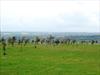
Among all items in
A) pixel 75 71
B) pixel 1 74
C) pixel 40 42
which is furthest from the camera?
pixel 40 42

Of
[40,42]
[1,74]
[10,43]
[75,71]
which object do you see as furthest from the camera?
[40,42]

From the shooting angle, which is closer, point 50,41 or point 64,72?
point 64,72

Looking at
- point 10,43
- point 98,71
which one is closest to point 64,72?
point 98,71

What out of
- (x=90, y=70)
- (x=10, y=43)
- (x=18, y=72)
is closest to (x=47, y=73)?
(x=18, y=72)

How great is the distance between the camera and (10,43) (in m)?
116

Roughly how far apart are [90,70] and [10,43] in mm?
84165

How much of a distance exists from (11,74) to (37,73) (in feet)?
9.62

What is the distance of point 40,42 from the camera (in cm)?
13662

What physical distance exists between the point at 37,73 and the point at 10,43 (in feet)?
279

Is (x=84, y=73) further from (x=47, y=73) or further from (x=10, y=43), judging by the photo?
(x=10, y=43)

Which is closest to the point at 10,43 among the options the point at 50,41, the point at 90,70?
the point at 50,41

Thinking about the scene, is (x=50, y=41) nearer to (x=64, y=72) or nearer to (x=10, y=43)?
(x=10, y=43)

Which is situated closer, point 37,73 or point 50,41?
point 37,73

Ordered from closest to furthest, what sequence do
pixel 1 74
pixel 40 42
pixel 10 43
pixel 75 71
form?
pixel 1 74 < pixel 75 71 < pixel 10 43 < pixel 40 42
